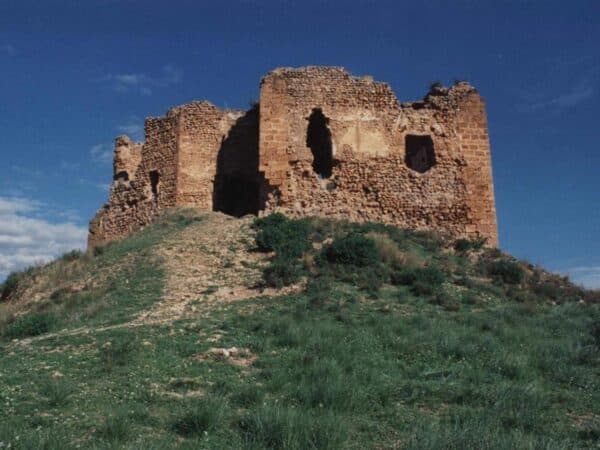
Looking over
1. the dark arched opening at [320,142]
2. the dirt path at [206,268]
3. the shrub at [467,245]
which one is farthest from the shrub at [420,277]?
the dark arched opening at [320,142]

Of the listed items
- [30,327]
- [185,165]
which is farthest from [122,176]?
[30,327]

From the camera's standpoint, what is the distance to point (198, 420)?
5.15m

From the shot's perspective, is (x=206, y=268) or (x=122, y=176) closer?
(x=206, y=268)

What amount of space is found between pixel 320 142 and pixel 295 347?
36.6 ft

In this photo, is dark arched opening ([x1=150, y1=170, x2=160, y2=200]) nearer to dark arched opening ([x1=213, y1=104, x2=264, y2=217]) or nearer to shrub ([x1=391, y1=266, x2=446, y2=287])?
dark arched opening ([x1=213, y1=104, x2=264, y2=217])

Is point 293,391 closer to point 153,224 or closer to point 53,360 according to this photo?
point 53,360

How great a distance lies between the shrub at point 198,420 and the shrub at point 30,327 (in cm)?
533

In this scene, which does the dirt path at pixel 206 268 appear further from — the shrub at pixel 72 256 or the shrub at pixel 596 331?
the shrub at pixel 596 331

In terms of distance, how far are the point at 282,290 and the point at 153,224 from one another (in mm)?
6901

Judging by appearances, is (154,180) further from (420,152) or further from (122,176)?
(420,152)

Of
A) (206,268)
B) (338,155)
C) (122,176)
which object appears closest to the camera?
(206,268)

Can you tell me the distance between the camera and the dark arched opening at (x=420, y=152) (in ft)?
57.0

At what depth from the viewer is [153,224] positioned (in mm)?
16812

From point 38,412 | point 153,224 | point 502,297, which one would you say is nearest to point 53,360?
point 38,412
